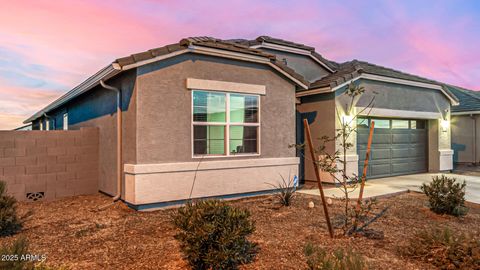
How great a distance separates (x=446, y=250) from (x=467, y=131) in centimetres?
1705

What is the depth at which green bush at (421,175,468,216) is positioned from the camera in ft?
21.9

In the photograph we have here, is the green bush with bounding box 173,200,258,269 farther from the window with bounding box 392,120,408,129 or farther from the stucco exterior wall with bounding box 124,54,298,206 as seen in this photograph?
the window with bounding box 392,120,408,129

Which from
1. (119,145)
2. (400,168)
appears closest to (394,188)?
(400,168)

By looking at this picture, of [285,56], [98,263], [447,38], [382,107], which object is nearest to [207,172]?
[98,263]

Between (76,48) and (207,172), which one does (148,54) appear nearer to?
(207,172)

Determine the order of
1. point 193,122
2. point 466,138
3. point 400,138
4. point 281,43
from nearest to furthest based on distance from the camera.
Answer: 1. point 193,122
2. point 281,43
3. point 400,138
4. point 466,138

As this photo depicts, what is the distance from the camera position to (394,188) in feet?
32.4

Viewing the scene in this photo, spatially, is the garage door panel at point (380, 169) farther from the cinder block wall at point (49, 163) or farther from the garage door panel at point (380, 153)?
the cinder block wall at point (49, 163)

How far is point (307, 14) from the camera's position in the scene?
11.8 m

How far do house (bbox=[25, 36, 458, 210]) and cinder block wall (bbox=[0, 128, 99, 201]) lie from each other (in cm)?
44

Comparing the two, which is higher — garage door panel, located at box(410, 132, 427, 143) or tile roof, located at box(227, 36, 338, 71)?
tile roof, located at box(227, 36, 338, 71)

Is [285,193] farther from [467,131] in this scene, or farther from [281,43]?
[467,131]

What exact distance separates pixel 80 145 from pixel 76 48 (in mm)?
4461

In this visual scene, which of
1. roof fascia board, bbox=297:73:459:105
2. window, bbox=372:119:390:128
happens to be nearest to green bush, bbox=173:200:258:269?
roof fascia board, bbox=297:73:459:105
